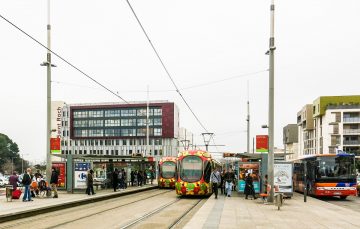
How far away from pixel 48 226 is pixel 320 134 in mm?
91235

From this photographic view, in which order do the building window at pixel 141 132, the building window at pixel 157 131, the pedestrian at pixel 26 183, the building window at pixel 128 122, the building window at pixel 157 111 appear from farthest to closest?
the building window at pixel 128 122
the building window at pixel 141 132
the building window at pixel 157 111
the building window at pixel 157 131
the pedestrian at pixel 26 183

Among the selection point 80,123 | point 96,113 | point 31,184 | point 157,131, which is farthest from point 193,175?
point 80,123

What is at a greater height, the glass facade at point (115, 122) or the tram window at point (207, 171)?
the glass facade at point (115, 122)

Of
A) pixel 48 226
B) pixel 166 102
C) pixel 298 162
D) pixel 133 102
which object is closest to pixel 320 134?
pixel 166 102

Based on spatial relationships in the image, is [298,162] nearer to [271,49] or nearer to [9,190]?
[271,49]

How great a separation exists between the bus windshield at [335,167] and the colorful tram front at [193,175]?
764 cm

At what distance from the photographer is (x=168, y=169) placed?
4166 cm

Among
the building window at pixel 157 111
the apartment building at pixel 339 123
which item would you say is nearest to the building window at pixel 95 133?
the building window at pixel 157 111

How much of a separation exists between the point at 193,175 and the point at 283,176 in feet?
17.1

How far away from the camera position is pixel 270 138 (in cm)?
2381

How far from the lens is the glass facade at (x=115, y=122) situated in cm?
12394

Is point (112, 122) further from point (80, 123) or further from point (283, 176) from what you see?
point (283, 176)

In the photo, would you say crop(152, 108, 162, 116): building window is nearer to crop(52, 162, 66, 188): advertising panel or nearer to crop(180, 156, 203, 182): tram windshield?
crop(52, 162, 66, 188): advertising panel

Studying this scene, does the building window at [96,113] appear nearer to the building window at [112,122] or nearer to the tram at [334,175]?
the building window at [112,122]
